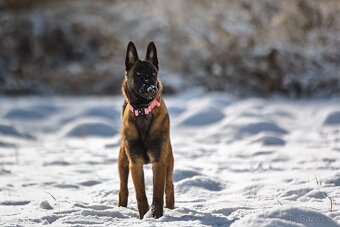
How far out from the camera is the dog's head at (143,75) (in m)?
4.18

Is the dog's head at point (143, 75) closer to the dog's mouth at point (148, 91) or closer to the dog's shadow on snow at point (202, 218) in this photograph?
the dog's mouth at point (148, 91)

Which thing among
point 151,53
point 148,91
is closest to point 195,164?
point 151,53

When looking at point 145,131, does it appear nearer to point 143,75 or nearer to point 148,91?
point 148,91

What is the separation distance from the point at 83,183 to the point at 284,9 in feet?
29.9

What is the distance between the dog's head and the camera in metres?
4.18

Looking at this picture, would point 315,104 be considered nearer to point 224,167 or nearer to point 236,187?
point 224,167

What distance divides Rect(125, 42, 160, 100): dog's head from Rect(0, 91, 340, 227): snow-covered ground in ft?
3.05

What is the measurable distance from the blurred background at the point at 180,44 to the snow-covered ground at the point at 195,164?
2.97ft

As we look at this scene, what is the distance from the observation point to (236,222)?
3.72 metres

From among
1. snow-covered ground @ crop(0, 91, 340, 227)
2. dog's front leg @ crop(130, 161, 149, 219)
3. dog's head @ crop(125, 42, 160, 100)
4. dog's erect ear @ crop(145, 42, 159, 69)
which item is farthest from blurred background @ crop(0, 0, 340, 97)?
dog's front leg @ crop(130, 161, 149, 219)

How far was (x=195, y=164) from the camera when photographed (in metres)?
6.91

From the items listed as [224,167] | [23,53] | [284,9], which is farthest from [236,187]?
[23,53]

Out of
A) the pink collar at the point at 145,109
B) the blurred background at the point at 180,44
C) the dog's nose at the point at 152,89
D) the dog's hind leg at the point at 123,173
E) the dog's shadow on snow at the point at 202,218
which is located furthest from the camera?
the blurred background at the point at 180,44

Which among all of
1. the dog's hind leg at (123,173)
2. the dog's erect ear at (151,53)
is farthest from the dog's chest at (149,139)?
the dog's erect ear at (151,53)
